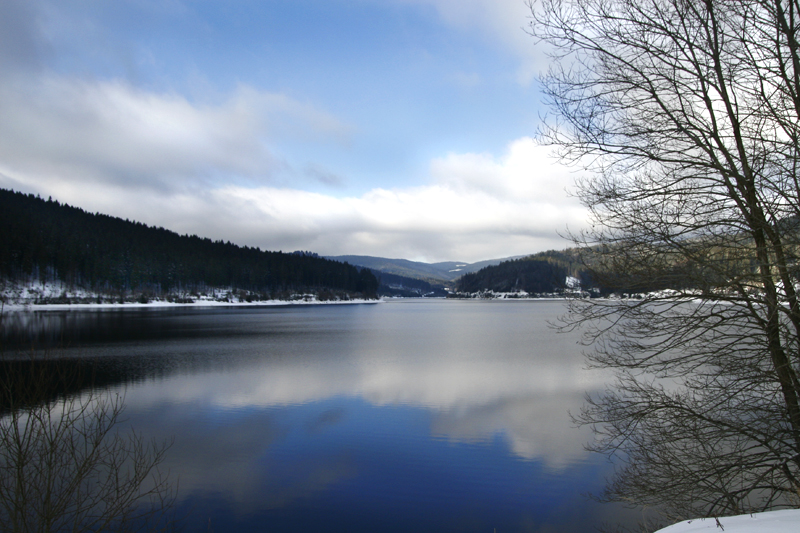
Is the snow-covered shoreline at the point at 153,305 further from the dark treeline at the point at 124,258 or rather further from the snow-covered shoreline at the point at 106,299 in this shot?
the dark treeline at the point at 124,258

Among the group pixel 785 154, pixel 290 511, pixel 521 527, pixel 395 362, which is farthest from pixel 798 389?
pixel 395 362

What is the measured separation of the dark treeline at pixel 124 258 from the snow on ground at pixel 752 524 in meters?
104

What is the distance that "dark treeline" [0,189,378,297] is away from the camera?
88500 mm

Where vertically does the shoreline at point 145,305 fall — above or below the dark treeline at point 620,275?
below

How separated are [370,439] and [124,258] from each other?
340 ft

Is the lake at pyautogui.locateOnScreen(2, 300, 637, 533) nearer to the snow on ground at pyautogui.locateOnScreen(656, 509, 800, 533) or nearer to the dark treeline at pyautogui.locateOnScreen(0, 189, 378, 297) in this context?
the snow on ground at pyautogui.locateOnScreen(656, 509, 800, 533)

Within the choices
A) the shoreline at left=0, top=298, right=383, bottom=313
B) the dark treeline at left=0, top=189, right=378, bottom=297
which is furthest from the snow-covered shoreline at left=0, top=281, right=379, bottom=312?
the dark treeline at left=0, top=189, right=378, bottom=297

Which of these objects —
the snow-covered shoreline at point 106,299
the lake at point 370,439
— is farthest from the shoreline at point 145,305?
the lake at point 370,439

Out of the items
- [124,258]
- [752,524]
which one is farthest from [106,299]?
[752,524]

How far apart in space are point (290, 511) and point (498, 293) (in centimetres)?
18701

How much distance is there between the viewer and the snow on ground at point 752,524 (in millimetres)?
4160

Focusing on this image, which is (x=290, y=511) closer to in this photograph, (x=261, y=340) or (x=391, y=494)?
(x=391, y=494)

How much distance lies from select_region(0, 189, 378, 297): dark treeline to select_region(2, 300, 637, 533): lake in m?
78.7

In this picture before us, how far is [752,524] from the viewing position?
14.6 ft
